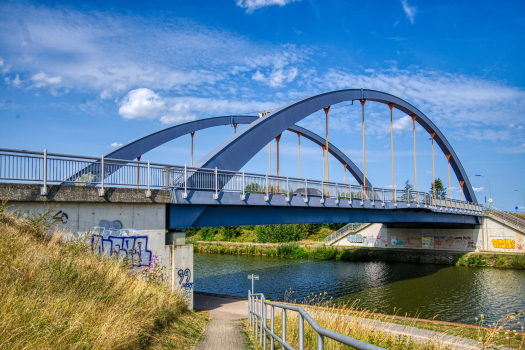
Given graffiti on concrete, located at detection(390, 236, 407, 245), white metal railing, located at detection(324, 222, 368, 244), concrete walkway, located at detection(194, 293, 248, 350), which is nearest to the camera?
concrete walkway, located at detection(194, 293, 248, 350)

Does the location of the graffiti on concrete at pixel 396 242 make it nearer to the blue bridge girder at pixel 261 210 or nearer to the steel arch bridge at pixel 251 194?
the steel arch bridge at pixel 251 194

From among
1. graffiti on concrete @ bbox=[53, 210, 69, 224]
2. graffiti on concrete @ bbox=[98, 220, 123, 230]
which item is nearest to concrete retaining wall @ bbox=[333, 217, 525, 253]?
graffiti on concrete @ bbox=[98, 220, 123, 230]

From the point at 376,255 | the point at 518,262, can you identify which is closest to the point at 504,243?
the point at 518,262

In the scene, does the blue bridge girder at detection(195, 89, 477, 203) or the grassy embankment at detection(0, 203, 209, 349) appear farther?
the blue bridge girder at detection(195, 89, 477, 203)

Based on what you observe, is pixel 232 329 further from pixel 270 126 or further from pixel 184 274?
pixel 270 126

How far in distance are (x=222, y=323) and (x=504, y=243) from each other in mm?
39064

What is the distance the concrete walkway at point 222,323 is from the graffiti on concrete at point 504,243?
34572 mm

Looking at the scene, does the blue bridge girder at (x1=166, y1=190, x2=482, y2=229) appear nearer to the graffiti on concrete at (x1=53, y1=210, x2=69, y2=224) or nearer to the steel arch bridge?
the steel arch bridge

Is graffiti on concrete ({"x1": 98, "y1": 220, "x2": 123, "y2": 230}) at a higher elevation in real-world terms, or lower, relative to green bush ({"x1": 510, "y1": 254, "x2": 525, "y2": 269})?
higher

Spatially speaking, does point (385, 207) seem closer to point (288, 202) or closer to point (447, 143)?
point (288, 202)

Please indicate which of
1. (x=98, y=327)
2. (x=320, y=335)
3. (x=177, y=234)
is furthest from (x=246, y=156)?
(x=320, y=335)

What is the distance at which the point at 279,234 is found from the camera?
51.5 m

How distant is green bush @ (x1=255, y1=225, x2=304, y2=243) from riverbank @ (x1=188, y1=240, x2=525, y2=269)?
4.82m

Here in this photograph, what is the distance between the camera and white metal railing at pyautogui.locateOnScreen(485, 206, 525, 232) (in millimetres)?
39938
